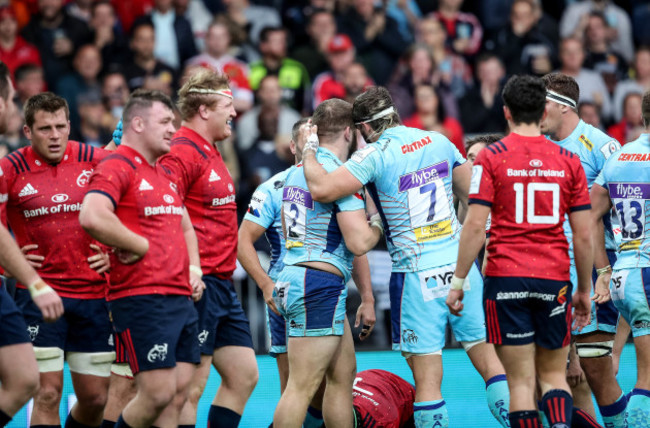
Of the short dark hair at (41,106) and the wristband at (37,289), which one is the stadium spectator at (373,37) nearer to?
the short dark hair at (41,106)

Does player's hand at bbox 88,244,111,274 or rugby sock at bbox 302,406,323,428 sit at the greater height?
player's hand at bbox 88,244,111,274

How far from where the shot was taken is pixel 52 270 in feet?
21.3

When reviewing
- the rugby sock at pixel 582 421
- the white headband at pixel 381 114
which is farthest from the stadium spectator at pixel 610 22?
the rugby sock at pixel 582 421

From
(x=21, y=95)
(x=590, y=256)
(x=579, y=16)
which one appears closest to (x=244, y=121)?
(x=21, y=95)

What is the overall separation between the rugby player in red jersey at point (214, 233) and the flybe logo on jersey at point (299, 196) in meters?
0.40

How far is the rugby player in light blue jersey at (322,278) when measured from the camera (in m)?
6.39

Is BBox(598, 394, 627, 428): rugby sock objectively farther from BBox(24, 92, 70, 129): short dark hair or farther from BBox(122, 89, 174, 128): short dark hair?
BBox(24, 92, 70, 129): short dark hair

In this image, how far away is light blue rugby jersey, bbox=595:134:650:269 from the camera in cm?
679

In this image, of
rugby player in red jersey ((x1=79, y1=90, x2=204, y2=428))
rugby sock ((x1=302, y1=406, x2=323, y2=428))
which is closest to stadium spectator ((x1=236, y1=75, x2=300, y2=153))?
rugby sock ((x1=302, y1=406, x2=323, y2=428))

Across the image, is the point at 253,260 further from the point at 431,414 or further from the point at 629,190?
the point at 629,190

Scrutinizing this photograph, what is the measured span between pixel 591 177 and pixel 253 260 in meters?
2.73

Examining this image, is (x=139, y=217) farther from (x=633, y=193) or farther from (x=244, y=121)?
(x=244, y=121)

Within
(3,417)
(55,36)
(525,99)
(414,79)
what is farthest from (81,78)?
(525,99)

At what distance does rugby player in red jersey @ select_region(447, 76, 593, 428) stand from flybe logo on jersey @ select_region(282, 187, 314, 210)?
47.0 inches
